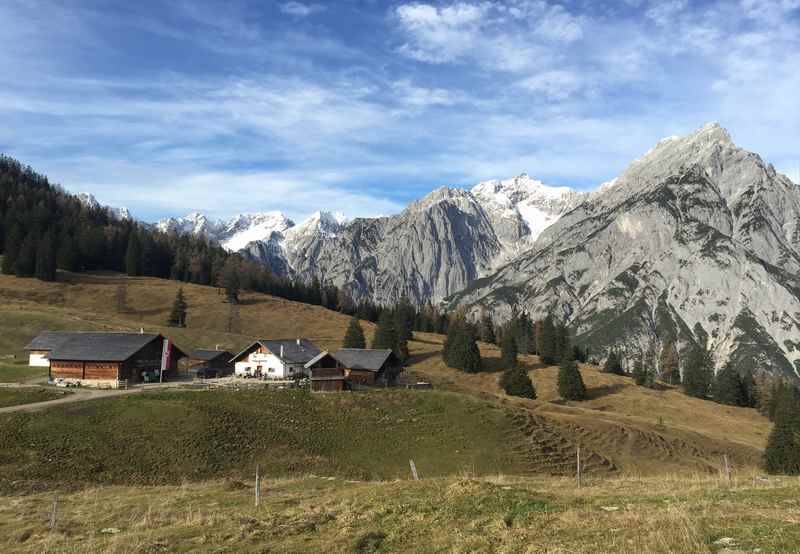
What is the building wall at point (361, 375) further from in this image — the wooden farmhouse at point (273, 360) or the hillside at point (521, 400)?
the hillside at point (521, 400)

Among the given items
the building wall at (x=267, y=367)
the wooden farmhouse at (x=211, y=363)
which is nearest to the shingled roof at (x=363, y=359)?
the building wall at (x=267, y=367)

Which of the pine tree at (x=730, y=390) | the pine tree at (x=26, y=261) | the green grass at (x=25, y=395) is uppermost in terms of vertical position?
the pine tree at (x=26, y=261)

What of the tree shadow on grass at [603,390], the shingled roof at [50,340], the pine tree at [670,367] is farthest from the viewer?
the pine tree at [670,367]

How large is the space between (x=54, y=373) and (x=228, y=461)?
130ft

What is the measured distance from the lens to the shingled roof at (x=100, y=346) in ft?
235

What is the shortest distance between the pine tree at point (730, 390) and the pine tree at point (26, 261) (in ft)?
558

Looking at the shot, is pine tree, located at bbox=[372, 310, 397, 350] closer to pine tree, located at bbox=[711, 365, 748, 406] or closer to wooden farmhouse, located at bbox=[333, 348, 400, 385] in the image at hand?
wooden farmhouse, located at bbox=[333, 348, 400, 385]

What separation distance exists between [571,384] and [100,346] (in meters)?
74.2

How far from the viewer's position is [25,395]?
Result: 56.7m

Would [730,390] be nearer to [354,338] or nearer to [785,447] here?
[785,447]

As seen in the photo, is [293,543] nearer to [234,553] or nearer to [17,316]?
[234,553]

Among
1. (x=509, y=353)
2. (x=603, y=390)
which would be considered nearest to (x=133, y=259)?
(x=509, y=353)

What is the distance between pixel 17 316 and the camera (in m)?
99.3

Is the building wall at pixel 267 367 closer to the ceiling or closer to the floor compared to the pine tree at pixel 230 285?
closer to the floor
